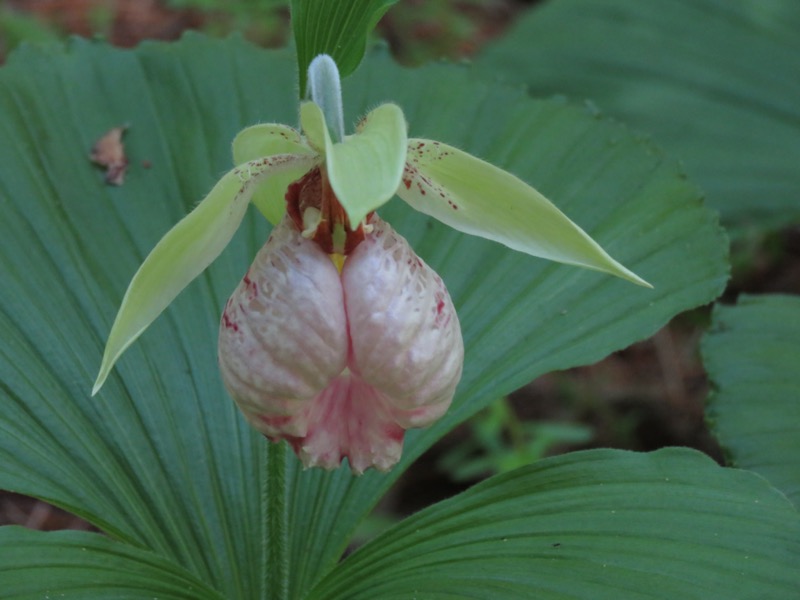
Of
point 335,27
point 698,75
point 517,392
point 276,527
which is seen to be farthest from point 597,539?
point 698,75

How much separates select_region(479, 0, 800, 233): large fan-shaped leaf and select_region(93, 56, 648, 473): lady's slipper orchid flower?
1910 mm

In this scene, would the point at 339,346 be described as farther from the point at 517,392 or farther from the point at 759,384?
the point at 517,392

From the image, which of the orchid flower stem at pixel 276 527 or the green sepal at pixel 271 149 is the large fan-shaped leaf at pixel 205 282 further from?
the green sepal at pixel 271 149

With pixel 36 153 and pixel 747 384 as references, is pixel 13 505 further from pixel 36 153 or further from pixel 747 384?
pixel 747 384

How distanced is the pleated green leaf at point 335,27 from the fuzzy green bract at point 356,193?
0.23 feet

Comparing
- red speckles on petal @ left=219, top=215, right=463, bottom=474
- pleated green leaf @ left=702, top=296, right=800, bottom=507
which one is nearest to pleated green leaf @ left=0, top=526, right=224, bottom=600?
red speckles on petal @ left=219, top=215, right=463, bottom=474

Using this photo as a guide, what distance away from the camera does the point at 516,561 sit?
1.03 metres

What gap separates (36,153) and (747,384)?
1.15 m

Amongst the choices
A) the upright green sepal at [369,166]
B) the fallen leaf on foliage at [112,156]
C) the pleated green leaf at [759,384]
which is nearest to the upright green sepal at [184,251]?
the upright green sepal at [369,166]

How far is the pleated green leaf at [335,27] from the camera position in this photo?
0.97m

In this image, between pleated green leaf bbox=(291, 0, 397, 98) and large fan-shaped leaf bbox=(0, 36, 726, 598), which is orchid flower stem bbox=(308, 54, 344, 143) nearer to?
pleated green leaf bbox=(291, 0, 397, 98)

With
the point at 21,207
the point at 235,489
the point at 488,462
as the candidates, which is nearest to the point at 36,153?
the point at 21,207

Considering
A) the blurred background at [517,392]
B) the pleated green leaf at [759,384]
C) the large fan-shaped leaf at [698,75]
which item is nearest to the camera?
the pleated green leaf at [759,384]

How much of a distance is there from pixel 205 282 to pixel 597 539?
67 centimetres
